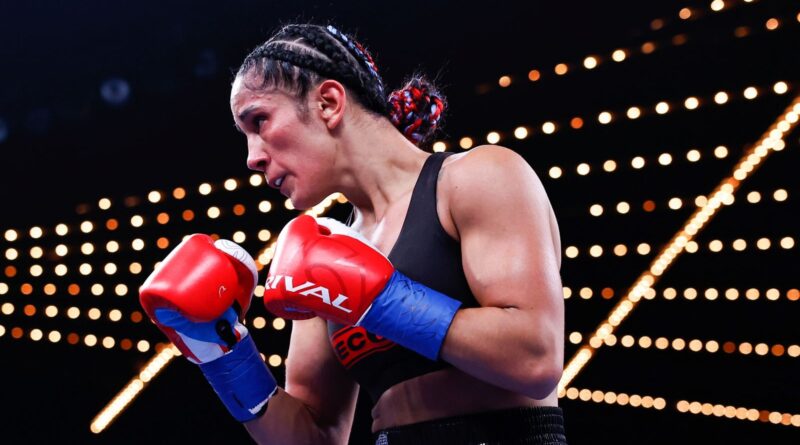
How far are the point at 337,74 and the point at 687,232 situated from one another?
151cm

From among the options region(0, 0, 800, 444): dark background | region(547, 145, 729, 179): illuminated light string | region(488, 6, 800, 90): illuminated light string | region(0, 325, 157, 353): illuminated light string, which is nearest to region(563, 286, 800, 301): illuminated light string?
region(0, 0, 800, 444): dark background

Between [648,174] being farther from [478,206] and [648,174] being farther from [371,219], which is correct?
[478,206]

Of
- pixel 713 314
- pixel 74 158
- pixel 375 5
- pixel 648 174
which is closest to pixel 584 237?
pixel 648 174

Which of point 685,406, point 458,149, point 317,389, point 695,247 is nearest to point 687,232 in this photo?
point 695,247

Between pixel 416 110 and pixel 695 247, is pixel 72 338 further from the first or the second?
pixel 695 247

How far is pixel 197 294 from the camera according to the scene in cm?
136

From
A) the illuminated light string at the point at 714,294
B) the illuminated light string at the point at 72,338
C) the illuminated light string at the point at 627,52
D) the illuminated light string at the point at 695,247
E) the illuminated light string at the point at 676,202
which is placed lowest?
the illuminated light string at the point at 72,338

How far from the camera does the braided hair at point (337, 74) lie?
149 cm

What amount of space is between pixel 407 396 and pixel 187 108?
2034 millimetres

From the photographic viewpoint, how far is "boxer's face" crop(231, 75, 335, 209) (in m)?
1.46

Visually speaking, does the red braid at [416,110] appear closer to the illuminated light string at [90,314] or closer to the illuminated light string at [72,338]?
the illuminated light string at [90,314]

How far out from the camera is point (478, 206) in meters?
1.22

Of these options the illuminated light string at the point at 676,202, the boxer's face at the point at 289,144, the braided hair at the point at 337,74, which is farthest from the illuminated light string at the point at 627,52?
the boxer's face at the point at 289,144

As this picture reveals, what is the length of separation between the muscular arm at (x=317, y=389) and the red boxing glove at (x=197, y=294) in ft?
0.56
